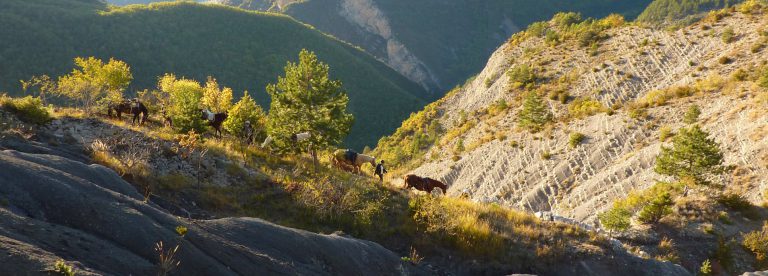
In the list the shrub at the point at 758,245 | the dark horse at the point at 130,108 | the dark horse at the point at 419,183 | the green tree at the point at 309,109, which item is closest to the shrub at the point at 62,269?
the dark horse at the point at 419,183

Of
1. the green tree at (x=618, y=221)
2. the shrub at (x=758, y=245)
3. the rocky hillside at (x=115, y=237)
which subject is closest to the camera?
the rocky hillside at (x=115, y=237)

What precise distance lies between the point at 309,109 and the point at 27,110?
13.9m

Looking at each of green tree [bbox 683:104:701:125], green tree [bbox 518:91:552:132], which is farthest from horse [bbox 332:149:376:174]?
green tree [bbox 683:104:701:125]

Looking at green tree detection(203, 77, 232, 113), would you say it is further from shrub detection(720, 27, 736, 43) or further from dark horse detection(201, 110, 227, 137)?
shrub detection(720, 27, 736, 43)

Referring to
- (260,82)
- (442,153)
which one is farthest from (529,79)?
(260,82)

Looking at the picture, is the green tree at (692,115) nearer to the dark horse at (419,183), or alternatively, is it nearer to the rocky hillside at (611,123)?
the rocky hillside at (611,123)

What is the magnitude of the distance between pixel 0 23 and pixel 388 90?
12341 centimetres

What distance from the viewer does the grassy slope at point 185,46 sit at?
97.1 metres

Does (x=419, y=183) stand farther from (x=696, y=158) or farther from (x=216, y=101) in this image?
(x=216, y=101)

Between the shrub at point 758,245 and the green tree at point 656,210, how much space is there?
317 cm

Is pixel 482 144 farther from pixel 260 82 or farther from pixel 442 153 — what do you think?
pixel 260 82

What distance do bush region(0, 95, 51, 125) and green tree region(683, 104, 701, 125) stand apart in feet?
142

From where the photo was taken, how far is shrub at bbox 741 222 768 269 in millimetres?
17938

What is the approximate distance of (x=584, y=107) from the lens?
44281 millimetres
